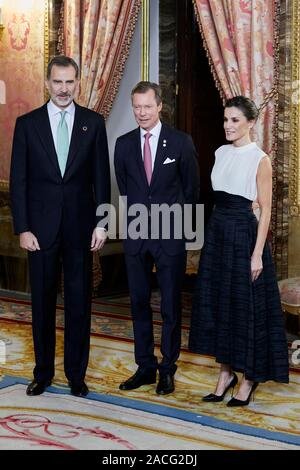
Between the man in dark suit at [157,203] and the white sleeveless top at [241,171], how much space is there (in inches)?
10.5

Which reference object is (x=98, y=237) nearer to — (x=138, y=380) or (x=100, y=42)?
(x=138, y=380)

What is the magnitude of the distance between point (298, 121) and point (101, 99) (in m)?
1.84

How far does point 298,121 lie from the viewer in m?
5.98

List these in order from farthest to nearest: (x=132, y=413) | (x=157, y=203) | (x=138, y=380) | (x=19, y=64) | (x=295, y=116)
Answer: (x=19, y=64) → (x=295, y=116) → (x=138, y=380) → (x=157, y=203) → (x=132, y=413)

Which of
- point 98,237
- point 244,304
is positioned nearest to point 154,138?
point 98,237

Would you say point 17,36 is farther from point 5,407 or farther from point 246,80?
point 5,407

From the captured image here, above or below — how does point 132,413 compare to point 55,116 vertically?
below

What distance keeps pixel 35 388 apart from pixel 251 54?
2908 millimetres

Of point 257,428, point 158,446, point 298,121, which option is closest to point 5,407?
point 158,446

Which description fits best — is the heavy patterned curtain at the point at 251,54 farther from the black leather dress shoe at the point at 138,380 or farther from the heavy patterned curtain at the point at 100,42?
the black leather dress shoe at the point at 138,380

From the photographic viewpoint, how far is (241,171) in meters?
4.25

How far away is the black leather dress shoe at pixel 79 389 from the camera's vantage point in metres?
4.50

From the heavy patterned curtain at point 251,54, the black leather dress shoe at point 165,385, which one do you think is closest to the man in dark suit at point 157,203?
the black leather dress shoe at point 165,385

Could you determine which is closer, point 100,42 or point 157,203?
point 157,203
